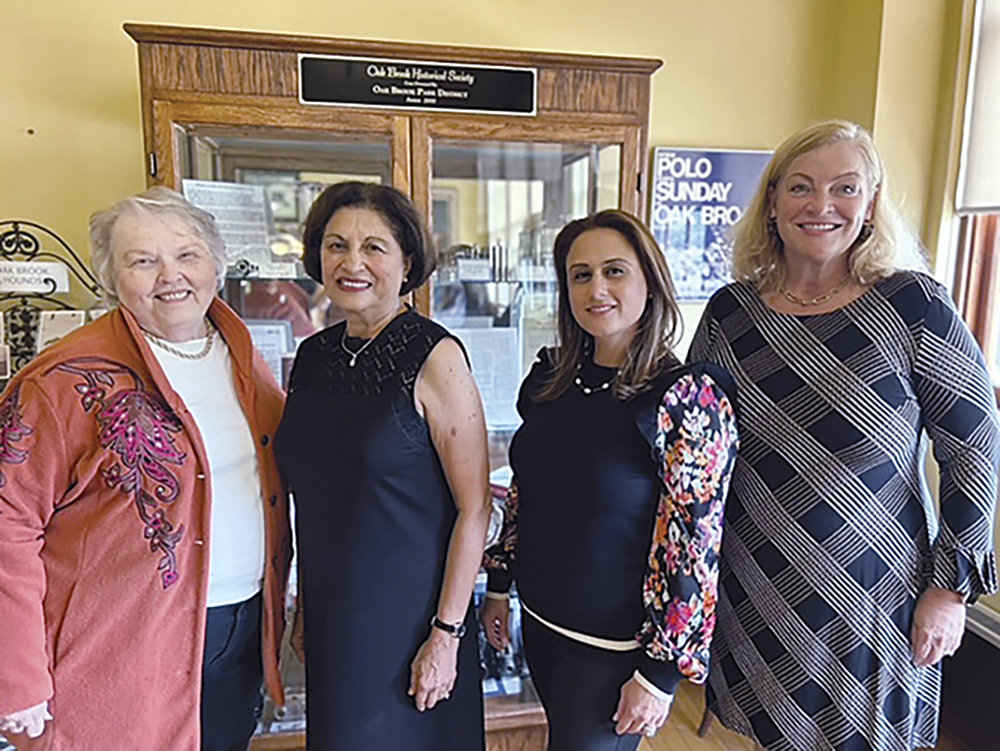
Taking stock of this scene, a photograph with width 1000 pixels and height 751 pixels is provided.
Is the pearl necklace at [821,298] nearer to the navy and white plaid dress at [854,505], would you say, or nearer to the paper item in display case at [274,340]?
the navy and white plaid dress at [854,505]

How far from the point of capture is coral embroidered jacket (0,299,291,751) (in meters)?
1.07

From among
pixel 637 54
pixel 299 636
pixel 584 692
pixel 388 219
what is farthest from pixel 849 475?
pixel 637 54

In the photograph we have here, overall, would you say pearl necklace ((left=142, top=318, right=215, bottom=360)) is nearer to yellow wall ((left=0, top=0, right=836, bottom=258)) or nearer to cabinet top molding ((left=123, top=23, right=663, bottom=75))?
cabinet top molding ((left=123, top=23, right=663, bottom=75))

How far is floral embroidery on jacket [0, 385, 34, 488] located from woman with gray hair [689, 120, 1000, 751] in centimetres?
115

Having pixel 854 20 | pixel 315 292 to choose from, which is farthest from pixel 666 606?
pixel 854 20

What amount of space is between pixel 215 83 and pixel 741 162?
65.5 inches

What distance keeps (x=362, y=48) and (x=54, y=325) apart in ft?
3.56

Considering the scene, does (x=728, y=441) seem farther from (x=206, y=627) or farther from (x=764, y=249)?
(x=206, y=627)

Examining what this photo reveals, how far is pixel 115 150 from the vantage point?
2.07m

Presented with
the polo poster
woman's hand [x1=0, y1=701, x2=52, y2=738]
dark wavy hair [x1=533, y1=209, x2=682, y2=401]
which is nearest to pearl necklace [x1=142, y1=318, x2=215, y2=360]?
woman's hand [x1=0, y1=701, x2=52, y2=738]

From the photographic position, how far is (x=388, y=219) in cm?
124

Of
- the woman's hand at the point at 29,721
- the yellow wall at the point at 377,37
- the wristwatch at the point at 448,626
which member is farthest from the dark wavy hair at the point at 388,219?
the yellow wall at the point at 377,37

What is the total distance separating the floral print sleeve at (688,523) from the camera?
1.11 metres

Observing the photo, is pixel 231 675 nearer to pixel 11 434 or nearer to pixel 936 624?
pixel 11 434
